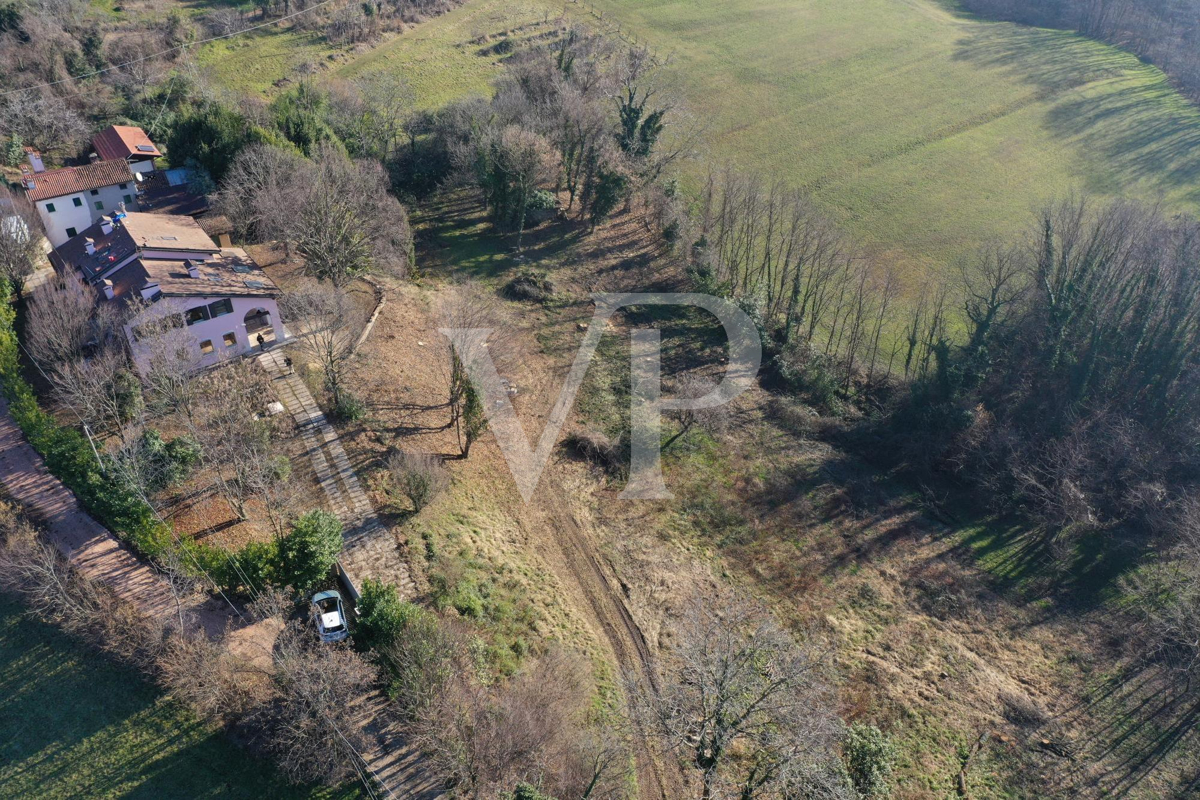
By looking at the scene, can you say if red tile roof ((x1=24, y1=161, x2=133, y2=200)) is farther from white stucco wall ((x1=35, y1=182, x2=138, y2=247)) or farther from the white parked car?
the white parked car

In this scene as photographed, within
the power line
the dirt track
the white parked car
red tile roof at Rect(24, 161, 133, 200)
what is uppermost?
the power line

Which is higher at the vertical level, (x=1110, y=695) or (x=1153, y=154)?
(x=1153, y=154)

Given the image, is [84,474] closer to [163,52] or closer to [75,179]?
[75,179]

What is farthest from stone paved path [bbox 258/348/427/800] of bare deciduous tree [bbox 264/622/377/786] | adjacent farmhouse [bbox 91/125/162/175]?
adjacent farmhouse [bbox 91/125/162/175]

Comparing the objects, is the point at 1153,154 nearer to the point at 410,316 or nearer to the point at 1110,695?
the point at 1110,695

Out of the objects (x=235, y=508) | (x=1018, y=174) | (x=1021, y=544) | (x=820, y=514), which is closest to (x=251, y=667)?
(x=235, y=508)

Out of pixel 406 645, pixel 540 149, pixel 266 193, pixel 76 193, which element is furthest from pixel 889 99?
pixel 406 645
